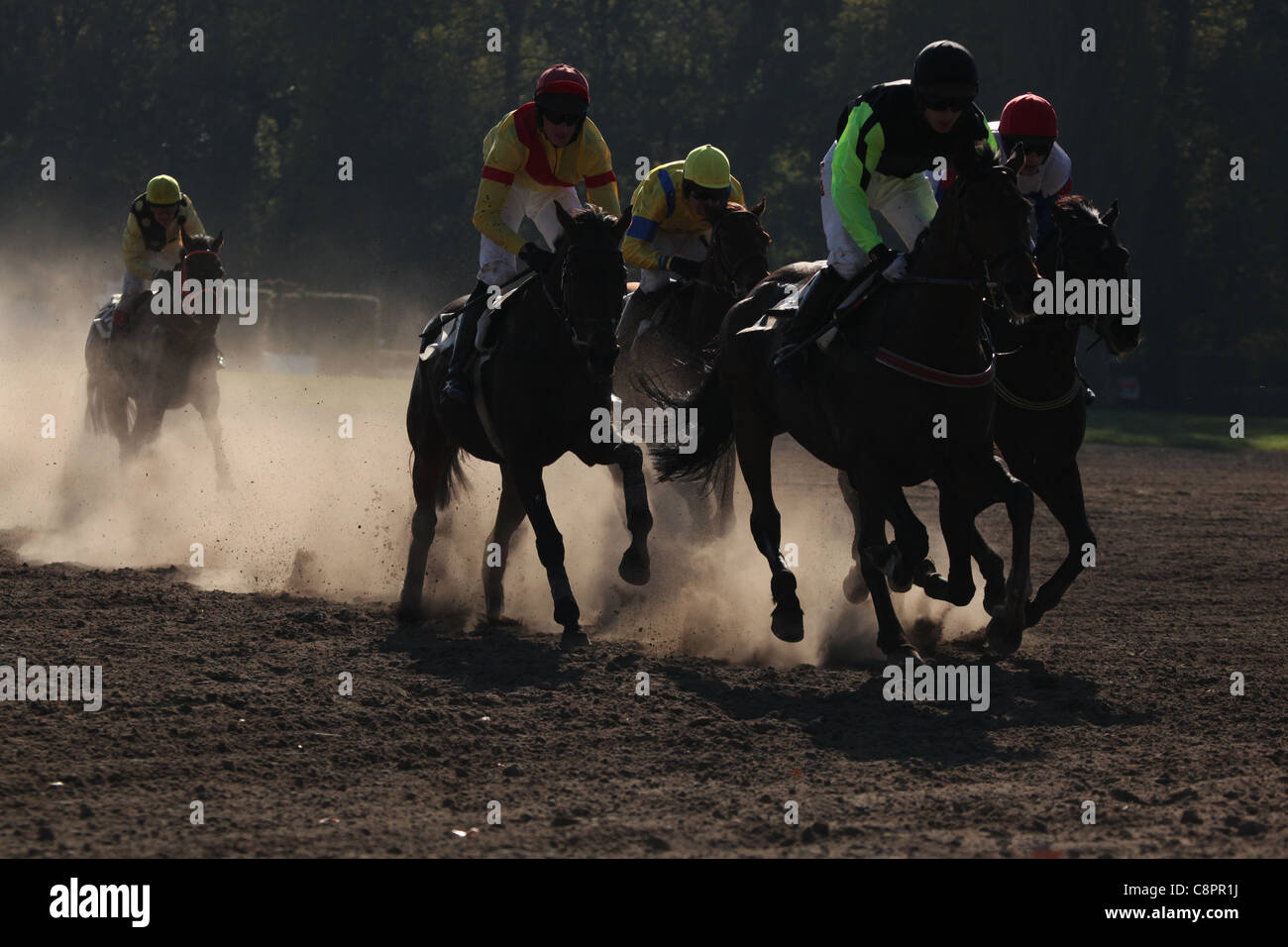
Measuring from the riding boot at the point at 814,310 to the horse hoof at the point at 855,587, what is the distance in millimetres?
2041

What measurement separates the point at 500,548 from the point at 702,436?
54.6 inches

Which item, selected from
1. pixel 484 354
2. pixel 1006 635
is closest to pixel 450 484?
pixel 484 354

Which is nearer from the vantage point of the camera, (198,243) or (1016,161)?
(1016,161)

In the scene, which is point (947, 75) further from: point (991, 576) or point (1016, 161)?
point (991, 576)

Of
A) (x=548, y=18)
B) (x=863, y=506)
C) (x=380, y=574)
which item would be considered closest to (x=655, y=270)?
(x=380, y=574)

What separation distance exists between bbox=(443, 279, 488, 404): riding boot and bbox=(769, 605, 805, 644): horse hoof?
2.31 m

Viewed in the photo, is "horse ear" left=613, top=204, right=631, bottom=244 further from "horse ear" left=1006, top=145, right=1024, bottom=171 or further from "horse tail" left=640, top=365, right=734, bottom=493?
"horse ear" left=1006, top=145, right=1024, bottom=171

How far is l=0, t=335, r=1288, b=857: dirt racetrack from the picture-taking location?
577 centimetres

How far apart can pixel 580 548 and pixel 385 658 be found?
10.9ft

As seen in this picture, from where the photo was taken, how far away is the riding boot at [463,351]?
31.6 ft

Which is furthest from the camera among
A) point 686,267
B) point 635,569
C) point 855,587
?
point 686,267

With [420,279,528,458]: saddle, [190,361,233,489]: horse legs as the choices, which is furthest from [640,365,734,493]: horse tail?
[190,361,233,489]: horse legs

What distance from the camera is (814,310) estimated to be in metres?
8.55

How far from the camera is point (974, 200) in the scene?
24.4 ft
